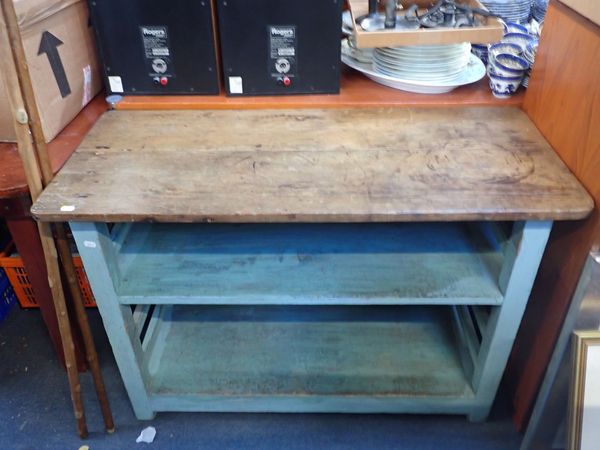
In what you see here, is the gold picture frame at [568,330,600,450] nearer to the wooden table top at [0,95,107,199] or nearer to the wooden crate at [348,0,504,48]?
the wooden crate at [348,0,504,48]

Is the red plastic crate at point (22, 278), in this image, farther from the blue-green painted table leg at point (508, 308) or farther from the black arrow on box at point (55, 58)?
the blue-green painted table leg at point (508, 308)

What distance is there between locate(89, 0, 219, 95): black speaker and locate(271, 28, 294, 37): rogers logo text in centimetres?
15

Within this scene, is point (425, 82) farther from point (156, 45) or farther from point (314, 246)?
point (156, 45)

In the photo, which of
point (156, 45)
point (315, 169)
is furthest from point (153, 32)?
point (315, 169)

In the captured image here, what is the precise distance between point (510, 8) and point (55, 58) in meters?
1.31

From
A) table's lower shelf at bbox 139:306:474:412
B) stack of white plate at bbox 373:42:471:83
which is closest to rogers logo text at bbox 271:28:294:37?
stack of white plate at bbox 373:42:471:83

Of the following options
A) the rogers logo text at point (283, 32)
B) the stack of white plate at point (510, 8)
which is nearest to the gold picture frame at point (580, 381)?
the rogers logo text at point (283, 32)

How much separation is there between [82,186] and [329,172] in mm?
502

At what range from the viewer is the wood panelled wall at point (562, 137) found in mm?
994

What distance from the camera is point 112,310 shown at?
3.93 ft

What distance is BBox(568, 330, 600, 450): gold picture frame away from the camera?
1.04 meters

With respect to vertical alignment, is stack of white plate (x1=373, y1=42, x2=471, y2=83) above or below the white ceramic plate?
above

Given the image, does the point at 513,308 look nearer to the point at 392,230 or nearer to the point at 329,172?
the point at 392,230

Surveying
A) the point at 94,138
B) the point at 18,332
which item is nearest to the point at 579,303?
the point at 94,138
